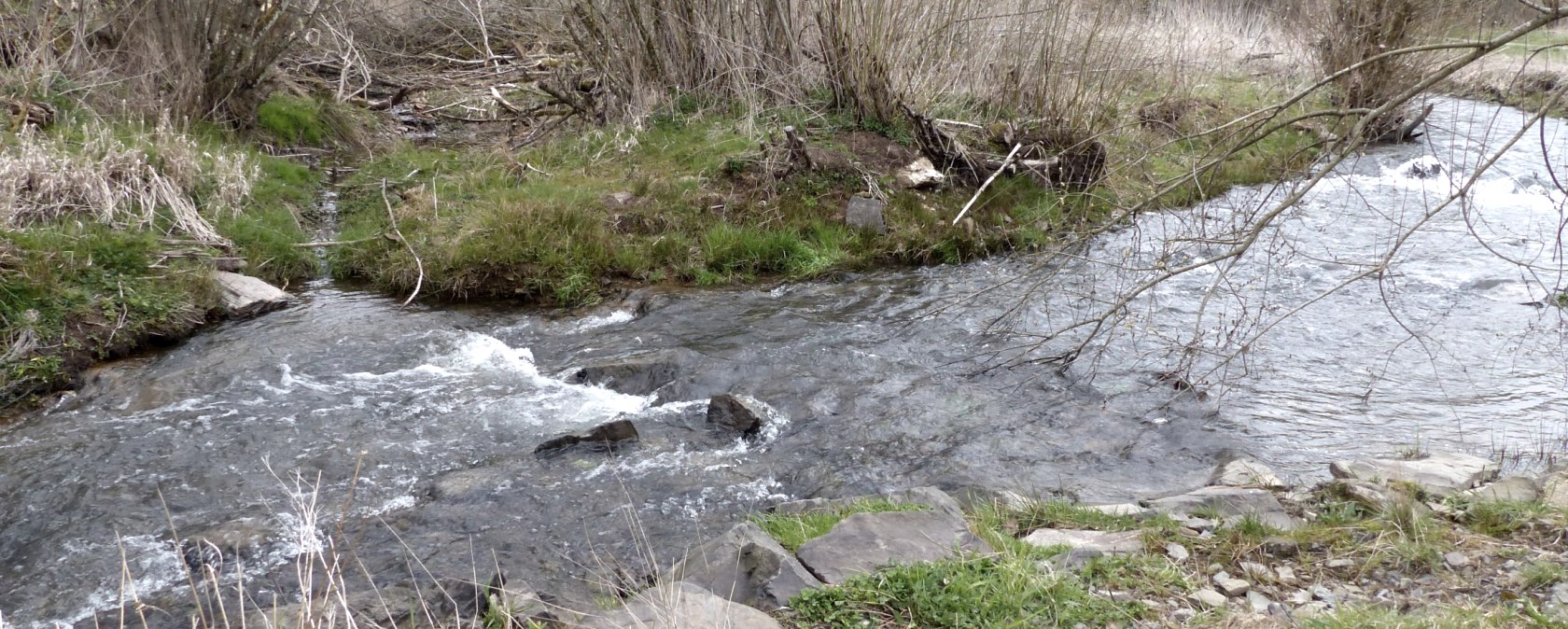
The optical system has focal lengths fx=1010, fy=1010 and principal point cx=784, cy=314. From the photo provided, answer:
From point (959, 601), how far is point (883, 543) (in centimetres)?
50

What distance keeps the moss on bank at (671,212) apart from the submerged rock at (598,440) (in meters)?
2.77

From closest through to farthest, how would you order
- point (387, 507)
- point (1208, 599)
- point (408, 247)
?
point (1208, 599) → point (387, 507) → point (408, 247)

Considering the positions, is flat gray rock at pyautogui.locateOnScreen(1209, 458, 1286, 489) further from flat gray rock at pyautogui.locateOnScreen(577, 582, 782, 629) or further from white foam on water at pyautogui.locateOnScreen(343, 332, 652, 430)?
white foam on water at pyautogui.locateOnScreen(343, 332, 652, 430)

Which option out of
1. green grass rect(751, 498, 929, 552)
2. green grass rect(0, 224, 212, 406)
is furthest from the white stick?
green grass rect(0, 224, 212, 406)

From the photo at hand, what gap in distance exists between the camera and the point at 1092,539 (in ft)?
12.6

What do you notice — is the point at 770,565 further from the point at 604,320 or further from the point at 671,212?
the point at 671,212

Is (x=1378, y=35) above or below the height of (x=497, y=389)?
above

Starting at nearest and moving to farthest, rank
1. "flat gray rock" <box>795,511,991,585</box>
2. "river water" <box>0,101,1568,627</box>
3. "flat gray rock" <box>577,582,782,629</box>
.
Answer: "flat gray rock" <box>577,582,782,629</box> → "flat gray rock" <box>795,511,991,585</box> → "river water" <box>0,101,1568,627</box>

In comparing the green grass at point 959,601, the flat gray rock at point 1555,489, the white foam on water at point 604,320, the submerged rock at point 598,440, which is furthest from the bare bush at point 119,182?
the flat gray rock at point 1555,489

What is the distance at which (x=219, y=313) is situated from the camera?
7363mm

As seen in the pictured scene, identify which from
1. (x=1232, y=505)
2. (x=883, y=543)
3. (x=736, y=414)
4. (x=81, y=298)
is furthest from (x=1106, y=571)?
(x=81, y=298)

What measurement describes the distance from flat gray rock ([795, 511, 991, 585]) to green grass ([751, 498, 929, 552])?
4.8 inches

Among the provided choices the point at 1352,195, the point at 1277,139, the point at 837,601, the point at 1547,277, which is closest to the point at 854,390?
the point at 837,601

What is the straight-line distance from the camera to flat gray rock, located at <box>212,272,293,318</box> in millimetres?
7410
